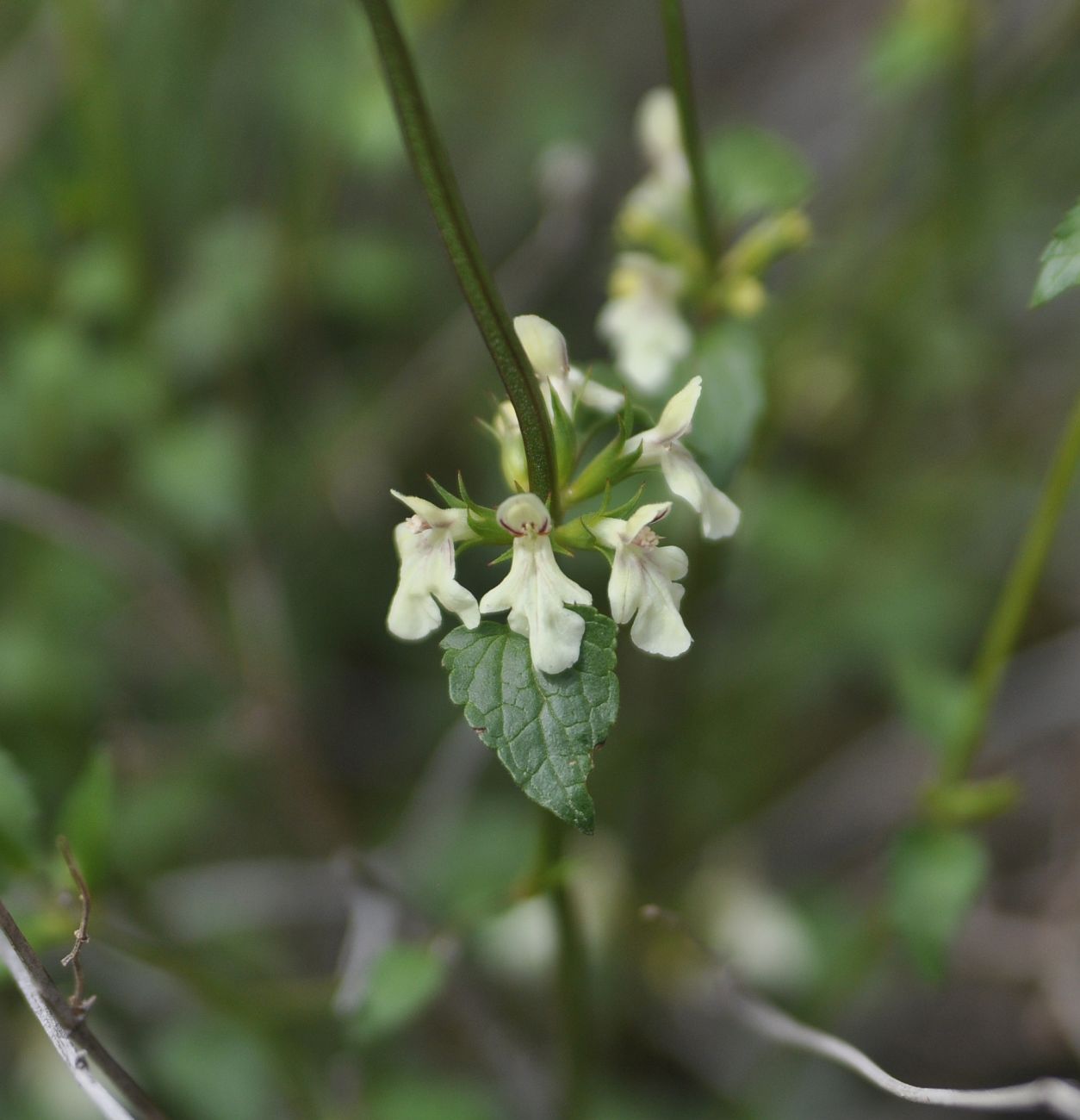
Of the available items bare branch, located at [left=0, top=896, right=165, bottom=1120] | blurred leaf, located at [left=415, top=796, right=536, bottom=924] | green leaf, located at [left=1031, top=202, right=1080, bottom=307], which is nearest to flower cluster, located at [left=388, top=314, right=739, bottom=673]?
green leaf, located at [left=1031, top=202, right=1080, bottom=307]

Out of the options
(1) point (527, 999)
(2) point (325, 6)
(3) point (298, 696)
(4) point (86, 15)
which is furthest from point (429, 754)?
(2) point (325, 6)

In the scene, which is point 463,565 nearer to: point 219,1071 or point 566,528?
point 219,1071

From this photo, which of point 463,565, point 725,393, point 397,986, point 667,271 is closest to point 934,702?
point 725,393

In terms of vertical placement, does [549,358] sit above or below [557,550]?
above

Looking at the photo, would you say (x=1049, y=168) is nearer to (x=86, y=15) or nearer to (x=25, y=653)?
(x=86, y=15)

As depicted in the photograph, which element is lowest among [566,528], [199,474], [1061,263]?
[566,528]

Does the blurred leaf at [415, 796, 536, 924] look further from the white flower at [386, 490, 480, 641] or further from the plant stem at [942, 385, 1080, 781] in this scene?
the white flower at [386, 490, 480, 641]
